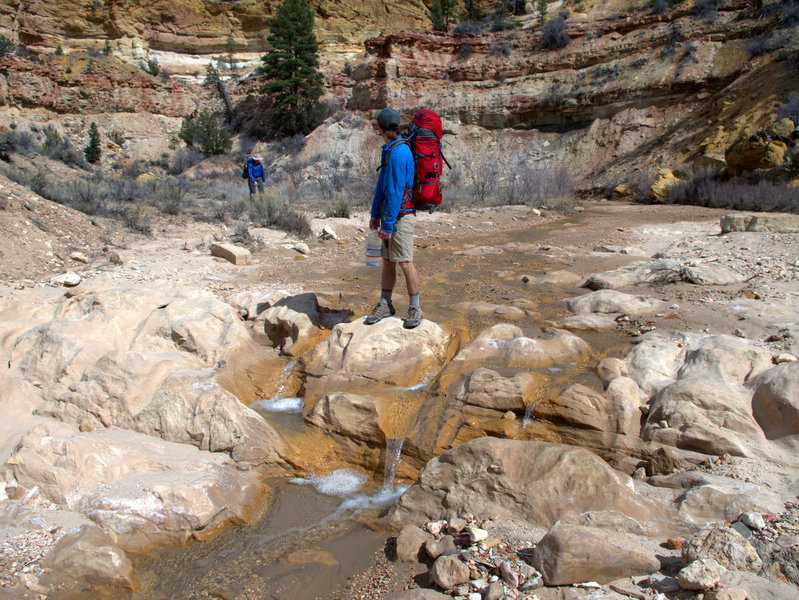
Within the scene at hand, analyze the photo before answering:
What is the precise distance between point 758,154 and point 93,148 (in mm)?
27262

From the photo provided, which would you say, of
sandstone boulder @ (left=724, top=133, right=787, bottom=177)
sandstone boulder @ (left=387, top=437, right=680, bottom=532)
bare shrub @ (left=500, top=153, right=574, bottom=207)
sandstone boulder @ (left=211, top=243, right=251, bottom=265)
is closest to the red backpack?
sandstone boulder @ (left=387, top=437, right=680, bottom=532)

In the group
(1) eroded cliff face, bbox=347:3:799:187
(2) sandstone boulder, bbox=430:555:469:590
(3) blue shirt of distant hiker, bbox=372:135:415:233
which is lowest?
(2) sandstone boulder, bbox=430:555:469:590

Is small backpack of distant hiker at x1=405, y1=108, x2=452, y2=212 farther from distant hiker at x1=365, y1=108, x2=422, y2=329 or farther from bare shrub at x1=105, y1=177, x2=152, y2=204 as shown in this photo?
bare shrub at x1=105, y1=177, x2=152, y2=204

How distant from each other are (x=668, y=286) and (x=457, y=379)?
3.11 metres

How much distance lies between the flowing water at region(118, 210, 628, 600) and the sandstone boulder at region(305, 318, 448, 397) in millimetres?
145

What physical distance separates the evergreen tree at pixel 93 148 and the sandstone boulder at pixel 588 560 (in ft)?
98.3

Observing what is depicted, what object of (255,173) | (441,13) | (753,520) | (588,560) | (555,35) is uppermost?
(441,13)

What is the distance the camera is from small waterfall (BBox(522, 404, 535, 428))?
3.53 meters

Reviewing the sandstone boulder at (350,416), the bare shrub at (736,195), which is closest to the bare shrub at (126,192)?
the sandstone boulder at (350,416)

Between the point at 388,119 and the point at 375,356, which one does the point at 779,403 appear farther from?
the point at 388,119

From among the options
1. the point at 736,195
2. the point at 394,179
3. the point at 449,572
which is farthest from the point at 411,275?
the point at 736,195

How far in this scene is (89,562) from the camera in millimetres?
2398

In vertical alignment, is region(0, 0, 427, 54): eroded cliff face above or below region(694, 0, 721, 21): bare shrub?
above

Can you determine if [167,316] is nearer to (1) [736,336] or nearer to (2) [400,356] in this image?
(2) [400,356]
